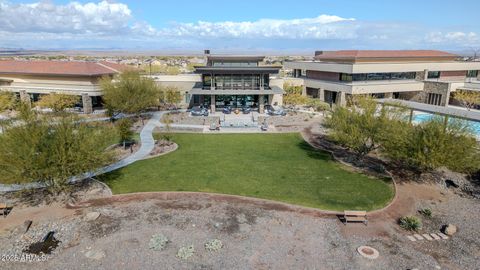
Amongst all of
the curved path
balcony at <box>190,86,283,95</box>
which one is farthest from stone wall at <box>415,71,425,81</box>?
the curved path

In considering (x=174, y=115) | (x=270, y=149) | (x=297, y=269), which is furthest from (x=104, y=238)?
(x=174, y=115)

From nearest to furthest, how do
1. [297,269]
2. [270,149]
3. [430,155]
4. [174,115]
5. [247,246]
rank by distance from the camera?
[297,269] < [247,246] < [430,155] < [270,149] < [174,115]

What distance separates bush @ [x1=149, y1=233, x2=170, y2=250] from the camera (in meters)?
17.4

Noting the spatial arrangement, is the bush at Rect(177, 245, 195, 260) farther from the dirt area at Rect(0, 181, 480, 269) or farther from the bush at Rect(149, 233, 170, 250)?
the bush at Rect(149, 233, 170, 250)

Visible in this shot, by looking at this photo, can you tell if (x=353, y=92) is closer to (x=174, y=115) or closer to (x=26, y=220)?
(x=174, y=115)

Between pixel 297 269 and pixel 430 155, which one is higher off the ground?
pixel 430 155

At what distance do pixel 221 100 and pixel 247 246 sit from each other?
40448 millimetres

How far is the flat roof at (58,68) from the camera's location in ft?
169

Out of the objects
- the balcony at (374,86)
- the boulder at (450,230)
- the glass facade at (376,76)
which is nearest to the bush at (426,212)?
the boulder at (450,230)

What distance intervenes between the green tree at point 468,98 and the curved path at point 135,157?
150 ft

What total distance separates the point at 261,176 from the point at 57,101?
36.3 metres

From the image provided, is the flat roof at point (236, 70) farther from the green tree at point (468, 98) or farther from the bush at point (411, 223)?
the bush at point (411, 223)

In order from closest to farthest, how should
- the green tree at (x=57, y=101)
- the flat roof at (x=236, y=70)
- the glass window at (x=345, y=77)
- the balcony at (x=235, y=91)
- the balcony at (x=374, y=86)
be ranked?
the green tree at (x=57, y=101) < the flat roof at (x=236, y=70) < the balcony at (x=235, y=91) < the balcony at (x=374, y=86) < the glass window at (x=345, y=77)

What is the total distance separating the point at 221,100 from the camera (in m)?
56.1
